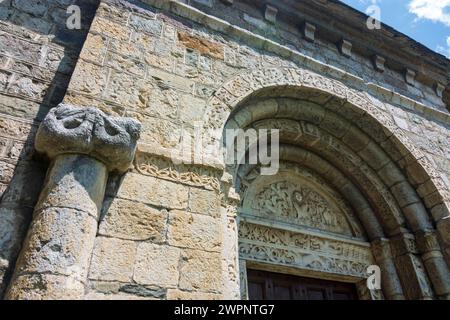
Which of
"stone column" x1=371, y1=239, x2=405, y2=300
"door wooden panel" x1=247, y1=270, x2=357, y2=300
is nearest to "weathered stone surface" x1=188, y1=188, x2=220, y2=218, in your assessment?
"door wooden panel" x1=247, y1=270, x2=357, y2=300

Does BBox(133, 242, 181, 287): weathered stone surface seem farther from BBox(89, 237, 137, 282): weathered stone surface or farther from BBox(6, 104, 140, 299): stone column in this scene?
BBox(6, 104, 140, 299): stone column

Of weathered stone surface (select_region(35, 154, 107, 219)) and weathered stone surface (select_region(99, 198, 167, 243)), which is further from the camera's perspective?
weathered stone surface (select_region(99, 198, 167, 243))

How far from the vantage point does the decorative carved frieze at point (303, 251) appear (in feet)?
9.99

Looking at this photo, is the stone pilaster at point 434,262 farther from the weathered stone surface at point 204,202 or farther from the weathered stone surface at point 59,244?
the weathered stone surface at point 59,244

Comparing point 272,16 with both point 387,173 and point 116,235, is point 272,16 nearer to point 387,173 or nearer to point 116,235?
point 387,173

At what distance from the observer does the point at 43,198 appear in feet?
5.67

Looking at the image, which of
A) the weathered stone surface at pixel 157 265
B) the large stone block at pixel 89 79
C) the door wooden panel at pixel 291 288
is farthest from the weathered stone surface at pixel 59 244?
the door wooden panel at pixel 291 288

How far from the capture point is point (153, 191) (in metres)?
2.03

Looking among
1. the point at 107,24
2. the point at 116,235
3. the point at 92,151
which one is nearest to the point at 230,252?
the point at 116,235

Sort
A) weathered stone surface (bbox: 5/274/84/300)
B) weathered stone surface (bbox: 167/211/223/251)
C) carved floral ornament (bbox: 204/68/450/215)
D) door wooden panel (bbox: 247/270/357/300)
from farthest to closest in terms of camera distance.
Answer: door wooden panel (bbox: 247/270/357/300) → carved floral ornament (bbox: 204/68/450/215) → weathered stone surface (bbox: 167/211/223/251) → weathered stone surface (bbox: 5/274/84/300)

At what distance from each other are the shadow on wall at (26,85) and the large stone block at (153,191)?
51cm

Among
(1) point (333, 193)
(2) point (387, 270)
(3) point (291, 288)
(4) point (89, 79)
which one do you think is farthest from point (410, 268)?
(4) point (89, 79)

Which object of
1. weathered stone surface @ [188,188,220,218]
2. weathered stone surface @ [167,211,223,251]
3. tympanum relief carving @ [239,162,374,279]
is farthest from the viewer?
tympanum relief carving @ [239,162,374,279]

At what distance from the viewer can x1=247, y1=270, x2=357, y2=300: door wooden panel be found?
297 centimetres
